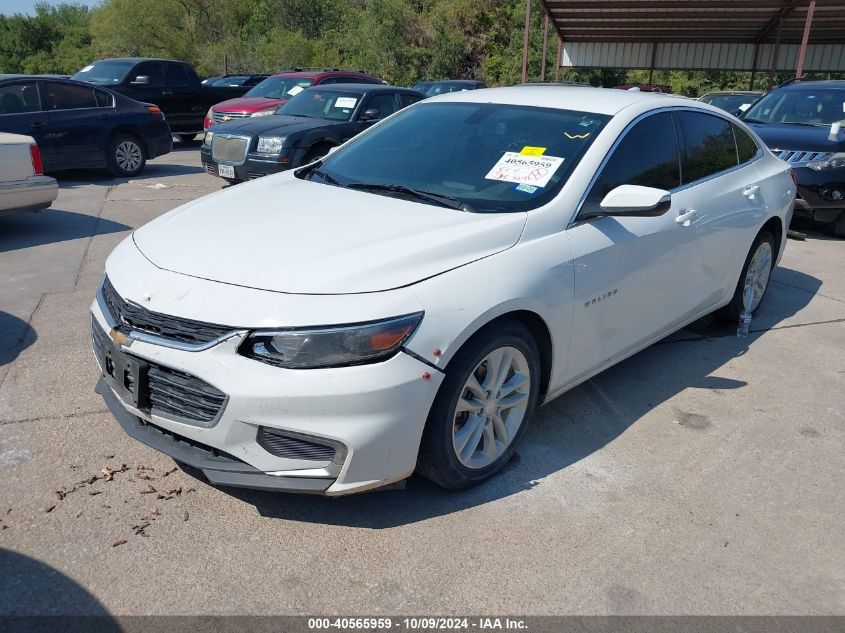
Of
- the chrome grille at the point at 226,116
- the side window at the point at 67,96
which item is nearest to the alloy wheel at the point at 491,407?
the side window at the point at 67,96

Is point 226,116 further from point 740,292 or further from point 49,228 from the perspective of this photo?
point 740,292

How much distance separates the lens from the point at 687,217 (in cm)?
437

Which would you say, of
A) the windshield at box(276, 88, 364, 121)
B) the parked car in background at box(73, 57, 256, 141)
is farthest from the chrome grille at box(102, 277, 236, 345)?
the parked car in background at box(73, 57, 256, 141)

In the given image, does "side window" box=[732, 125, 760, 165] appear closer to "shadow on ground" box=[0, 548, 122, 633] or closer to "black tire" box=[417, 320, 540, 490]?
"black tire" box=[417, 320, 540, 490]

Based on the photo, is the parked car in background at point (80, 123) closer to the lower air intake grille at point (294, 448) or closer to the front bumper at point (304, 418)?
the front bumper at point (304, 418)

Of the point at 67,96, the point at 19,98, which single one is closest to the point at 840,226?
the point at 67,96

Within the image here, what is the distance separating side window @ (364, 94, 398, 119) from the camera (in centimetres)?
1098

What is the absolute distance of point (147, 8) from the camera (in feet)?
146

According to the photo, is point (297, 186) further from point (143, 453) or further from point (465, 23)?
point (465, 23)

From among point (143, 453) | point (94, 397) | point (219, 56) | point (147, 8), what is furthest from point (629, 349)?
point (147, 8)

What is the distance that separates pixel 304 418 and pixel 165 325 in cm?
68

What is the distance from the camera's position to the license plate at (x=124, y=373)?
3000 mm

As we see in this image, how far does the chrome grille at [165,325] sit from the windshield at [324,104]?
312 inches

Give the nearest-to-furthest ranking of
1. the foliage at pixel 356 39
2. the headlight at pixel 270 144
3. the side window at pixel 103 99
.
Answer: the headlight at pixel 270 144 < the side window at pixel 103 99 < the foliage at pixel 356 39
